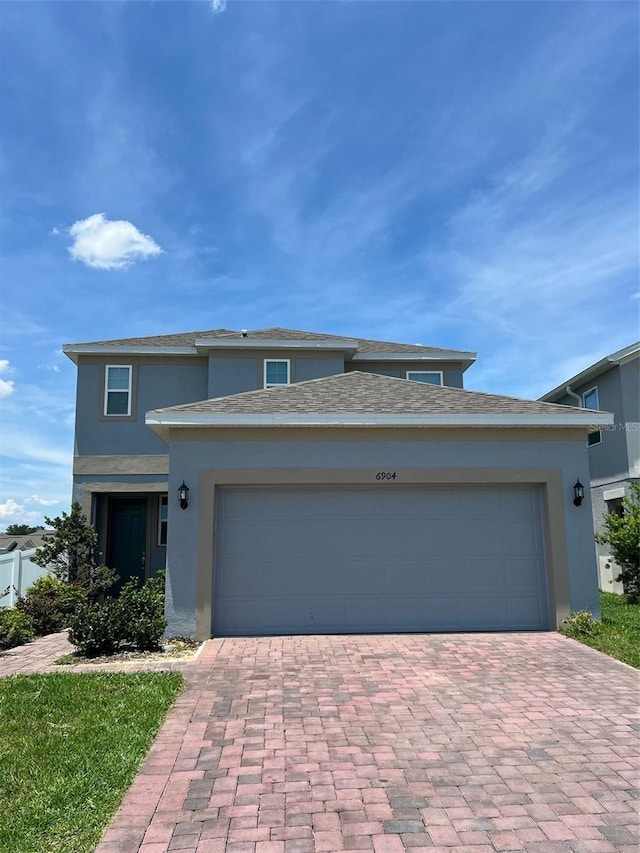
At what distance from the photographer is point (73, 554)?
→ 12273 mm

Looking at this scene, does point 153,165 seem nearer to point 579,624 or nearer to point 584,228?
point 584,228

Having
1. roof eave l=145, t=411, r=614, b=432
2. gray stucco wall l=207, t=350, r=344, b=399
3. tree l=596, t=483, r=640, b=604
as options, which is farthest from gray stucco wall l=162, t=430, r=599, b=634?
gray stucco wall l=207, t=350, r=344, b=399

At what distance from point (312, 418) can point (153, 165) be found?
6.22 metres

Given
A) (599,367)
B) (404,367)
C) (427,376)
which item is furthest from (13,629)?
(599,367)

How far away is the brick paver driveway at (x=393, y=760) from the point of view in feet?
11.7

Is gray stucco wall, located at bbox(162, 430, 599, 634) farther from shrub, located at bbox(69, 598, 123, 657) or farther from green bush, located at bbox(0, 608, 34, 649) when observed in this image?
green bush, located at bbox(0, 608, 34, 649)

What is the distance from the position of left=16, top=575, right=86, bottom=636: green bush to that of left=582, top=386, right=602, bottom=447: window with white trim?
1502 centimetres

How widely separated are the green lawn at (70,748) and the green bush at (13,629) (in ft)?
9.07

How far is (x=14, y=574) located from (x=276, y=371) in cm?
787

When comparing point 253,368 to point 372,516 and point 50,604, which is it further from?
point 50,604

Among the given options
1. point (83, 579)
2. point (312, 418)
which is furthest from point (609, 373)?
point (83, 579)

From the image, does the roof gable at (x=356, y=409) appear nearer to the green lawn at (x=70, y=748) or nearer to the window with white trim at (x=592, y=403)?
the green lawn at (x=70, y=748)

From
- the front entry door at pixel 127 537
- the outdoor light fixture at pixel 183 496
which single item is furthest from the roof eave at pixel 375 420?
the front entry door at pixel 127 537

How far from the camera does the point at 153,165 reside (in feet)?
37.8
